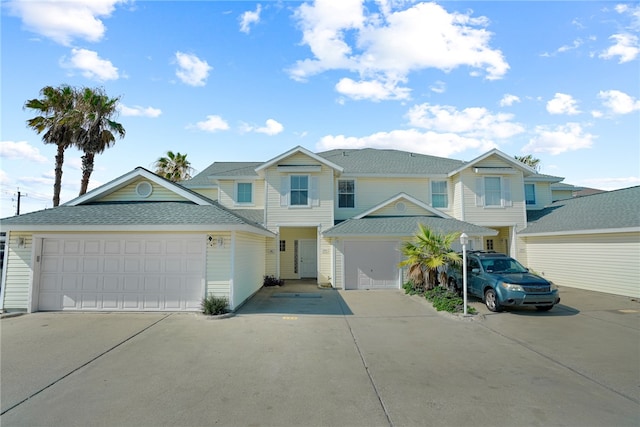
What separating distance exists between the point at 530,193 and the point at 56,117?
94.3 feet

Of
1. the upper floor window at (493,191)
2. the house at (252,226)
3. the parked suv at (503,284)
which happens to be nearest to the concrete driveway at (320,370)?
the parked suv at (503,284)

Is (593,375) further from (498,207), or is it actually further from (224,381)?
(498,207)

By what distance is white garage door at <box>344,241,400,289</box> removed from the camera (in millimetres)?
15688

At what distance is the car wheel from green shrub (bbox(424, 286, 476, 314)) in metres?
0.69

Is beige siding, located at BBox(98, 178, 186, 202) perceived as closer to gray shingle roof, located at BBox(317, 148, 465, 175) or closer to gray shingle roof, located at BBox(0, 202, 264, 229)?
gray shingle roof, located at BBox(0, 202, 264, 229)

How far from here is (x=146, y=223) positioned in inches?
392

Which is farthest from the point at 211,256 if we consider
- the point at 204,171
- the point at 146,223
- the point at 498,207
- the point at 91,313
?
the point at 498,207

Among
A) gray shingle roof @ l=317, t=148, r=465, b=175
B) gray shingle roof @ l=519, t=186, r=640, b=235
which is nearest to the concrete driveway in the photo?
gray shingle roof @ l=519, t=186, r=640, b=235

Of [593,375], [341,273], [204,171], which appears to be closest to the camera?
[593,375]

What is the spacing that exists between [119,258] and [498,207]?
18.5 metres

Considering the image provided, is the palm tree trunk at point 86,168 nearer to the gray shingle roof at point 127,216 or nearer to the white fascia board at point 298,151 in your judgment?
the gray shingle roof at point 127,216

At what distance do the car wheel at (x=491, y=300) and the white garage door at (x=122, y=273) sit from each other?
31.0 feet

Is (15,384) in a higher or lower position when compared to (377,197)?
lower

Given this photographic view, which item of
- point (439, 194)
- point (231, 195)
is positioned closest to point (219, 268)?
point (231, 195)
